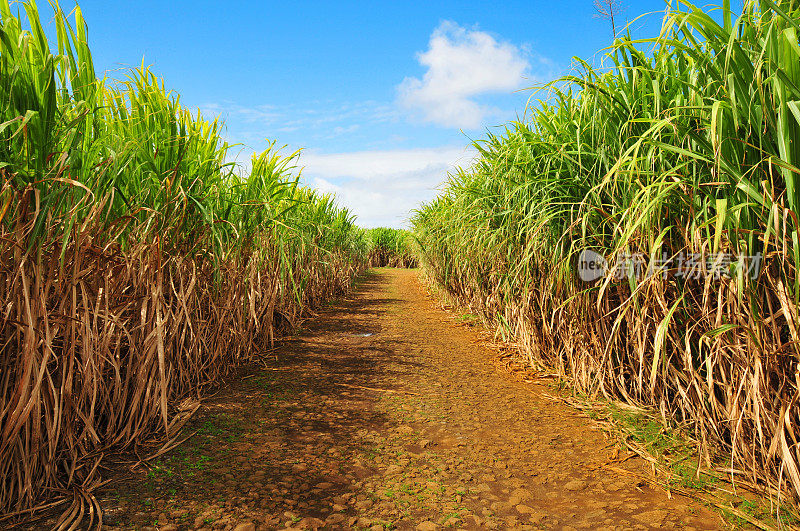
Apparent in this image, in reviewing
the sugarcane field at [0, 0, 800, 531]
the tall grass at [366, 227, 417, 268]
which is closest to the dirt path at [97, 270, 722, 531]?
the sugarcane field at [0, 0, 800, 531]

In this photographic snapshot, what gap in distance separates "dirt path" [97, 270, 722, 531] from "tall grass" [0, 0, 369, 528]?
23 cm

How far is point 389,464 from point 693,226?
55.6 inches

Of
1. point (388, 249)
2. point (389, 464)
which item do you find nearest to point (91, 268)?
point (389, 464)

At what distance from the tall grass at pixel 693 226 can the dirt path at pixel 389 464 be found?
0.35 metres

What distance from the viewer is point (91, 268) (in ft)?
5.18

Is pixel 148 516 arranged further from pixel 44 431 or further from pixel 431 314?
pixel 431 314

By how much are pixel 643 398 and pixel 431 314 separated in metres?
3.38

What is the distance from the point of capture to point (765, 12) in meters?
1.46

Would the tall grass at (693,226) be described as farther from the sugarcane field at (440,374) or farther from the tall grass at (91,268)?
the tall grass at (91,268)

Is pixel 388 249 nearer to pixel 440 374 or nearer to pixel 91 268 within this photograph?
pixel 440 374

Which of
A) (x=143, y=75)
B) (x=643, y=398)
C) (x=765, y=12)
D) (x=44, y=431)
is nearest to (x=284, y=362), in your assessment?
(x=44, y=431)

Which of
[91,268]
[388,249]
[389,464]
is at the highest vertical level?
[388,249]

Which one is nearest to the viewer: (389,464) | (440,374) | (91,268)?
(91,268)

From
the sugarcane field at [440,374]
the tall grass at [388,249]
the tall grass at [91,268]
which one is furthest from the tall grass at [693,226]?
the tall grass at [388,249]
